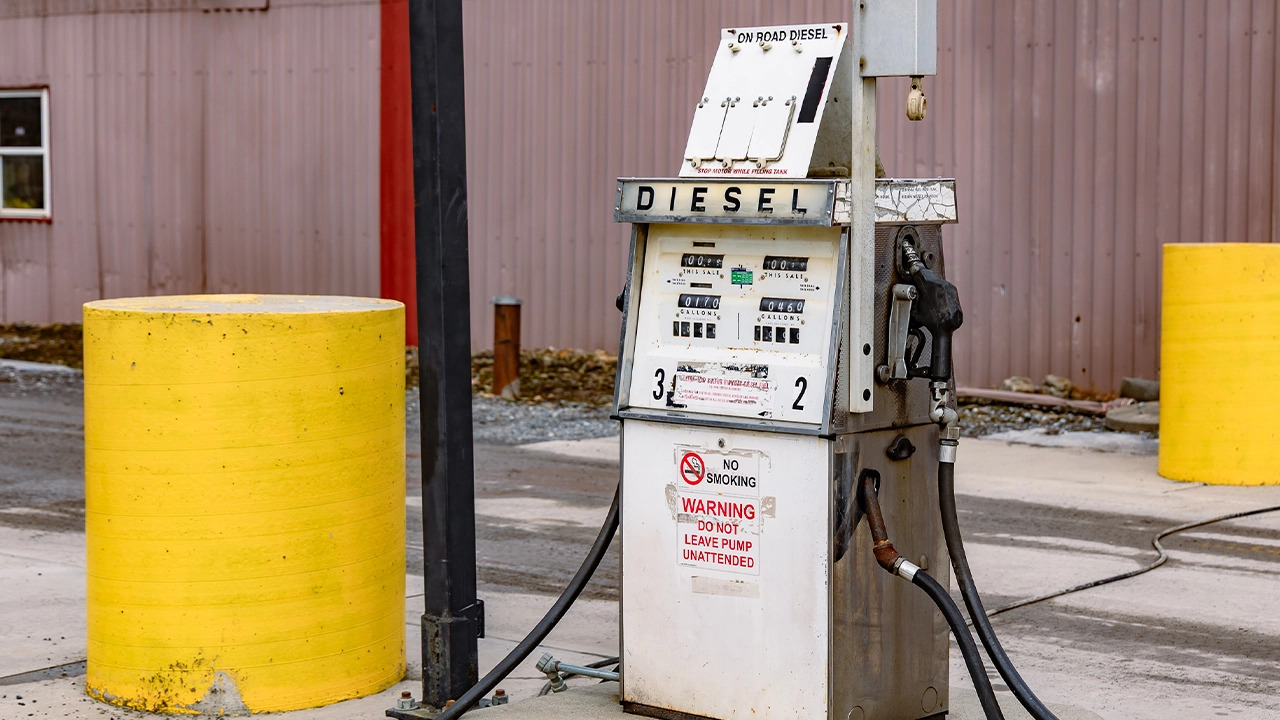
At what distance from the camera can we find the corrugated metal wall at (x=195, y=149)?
1720 centimetres

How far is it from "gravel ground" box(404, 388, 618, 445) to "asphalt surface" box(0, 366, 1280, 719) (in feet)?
1.71

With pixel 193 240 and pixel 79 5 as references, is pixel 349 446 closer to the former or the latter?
pixel 193 240

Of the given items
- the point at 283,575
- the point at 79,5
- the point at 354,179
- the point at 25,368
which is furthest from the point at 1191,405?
the point at 79,5

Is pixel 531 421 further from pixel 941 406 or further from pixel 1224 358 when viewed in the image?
pixel 941 406

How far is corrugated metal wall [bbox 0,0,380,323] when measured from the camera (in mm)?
17203

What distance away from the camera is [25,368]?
1605 cm

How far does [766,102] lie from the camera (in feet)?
16.6

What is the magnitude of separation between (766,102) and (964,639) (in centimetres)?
170

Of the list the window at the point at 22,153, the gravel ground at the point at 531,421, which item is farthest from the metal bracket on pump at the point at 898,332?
the window at the point at 22,153

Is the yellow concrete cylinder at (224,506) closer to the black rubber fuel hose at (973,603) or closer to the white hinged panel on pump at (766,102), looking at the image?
the white hinged panel on pump at (766,102)

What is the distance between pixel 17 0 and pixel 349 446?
53.0 feet

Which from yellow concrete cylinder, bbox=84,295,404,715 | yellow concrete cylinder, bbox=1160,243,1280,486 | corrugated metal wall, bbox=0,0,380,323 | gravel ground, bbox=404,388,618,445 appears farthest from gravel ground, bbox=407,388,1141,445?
yellow concrete cylinder, bbox=84,295,404,715

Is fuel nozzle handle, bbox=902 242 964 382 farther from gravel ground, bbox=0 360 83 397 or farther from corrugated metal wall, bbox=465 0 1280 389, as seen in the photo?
gravel ground, bbox=0 360 83 397

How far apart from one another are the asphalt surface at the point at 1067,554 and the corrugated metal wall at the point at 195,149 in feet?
18.5
